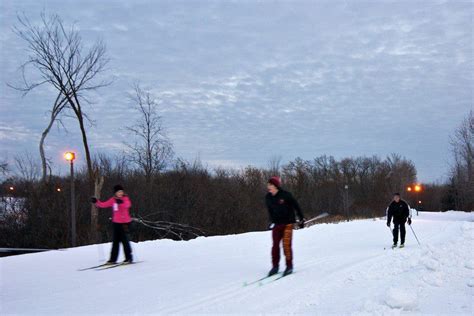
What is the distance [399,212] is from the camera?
15.3 m

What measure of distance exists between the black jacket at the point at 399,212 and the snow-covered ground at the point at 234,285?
12.8 ft

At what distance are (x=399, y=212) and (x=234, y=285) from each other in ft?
30.7

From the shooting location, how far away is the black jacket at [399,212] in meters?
15.2

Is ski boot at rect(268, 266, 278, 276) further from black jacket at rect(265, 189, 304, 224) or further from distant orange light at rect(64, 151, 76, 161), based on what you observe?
distant orange light at rect(64, 151, 76, 161)

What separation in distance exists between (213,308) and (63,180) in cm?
2554

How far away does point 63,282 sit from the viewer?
848cm

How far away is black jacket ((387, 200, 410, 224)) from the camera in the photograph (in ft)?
49.9

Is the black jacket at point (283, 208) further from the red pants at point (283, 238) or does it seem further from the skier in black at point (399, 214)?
the skier in black at point (399, 214)

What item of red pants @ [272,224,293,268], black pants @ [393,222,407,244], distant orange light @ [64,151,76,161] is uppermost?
distant orange light @ [64,151,76,161]

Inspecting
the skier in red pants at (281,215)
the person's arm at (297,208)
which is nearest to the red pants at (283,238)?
the skier in red pants at (281,215)

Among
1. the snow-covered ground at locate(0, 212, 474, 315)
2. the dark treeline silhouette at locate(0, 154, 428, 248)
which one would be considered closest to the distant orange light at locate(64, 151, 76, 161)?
the snow-covered ground at locate(0, 212, 474, 315)

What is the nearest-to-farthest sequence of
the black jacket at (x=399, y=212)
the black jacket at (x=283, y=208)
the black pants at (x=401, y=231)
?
the black jacket at (x=283, y=208), the black pants at (x=401, y=231), the black jacket at (x=399, y=212)

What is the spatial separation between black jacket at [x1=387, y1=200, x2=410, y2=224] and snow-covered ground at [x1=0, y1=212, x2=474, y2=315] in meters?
3.90

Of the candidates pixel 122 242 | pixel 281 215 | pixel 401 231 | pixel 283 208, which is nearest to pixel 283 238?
pixel 281 215
